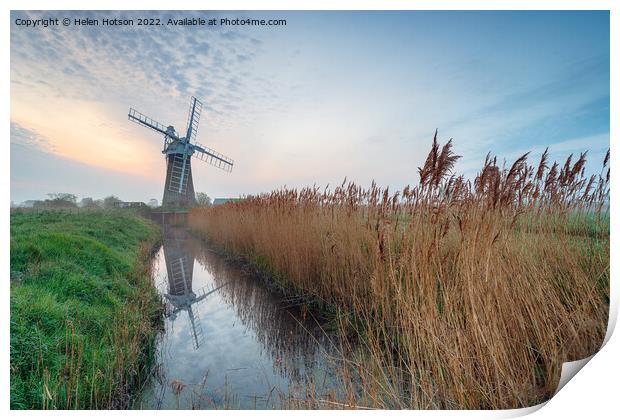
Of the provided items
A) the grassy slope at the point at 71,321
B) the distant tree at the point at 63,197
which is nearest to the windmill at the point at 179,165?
the grassy slope at the point at 71,321

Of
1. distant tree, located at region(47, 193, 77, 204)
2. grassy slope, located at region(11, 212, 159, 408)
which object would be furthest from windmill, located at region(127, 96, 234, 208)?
distant tree, located at region(47, 193, 77, 204)

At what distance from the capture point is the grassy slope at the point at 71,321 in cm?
173

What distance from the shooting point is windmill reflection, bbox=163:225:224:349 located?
3296 millimetres

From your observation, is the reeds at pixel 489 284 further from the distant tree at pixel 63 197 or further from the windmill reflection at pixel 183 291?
the distant tree at pixel 63 197

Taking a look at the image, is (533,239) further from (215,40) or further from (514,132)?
(215,40)

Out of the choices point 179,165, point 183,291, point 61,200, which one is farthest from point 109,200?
point 179,165

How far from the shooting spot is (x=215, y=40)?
215 cm

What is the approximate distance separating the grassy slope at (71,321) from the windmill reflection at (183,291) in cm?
32
